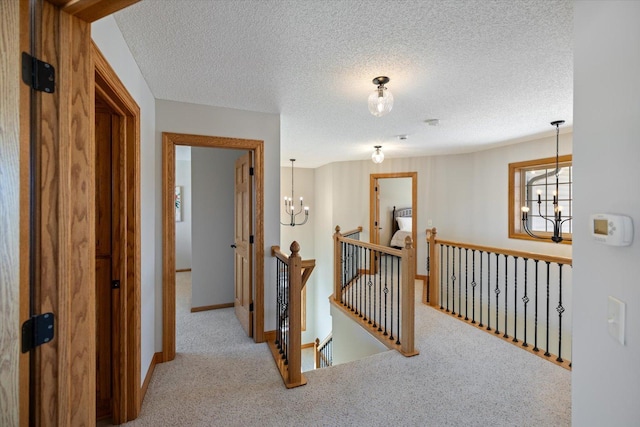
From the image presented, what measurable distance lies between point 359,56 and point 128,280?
2.14 m

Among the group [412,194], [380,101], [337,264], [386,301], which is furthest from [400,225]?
[380,101]

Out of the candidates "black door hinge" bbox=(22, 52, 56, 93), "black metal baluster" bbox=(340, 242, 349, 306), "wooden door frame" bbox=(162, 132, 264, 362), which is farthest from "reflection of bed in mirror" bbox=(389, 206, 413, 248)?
"black door hinge" bbox=(22, 52, 56, 93)

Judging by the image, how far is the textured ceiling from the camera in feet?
4.65

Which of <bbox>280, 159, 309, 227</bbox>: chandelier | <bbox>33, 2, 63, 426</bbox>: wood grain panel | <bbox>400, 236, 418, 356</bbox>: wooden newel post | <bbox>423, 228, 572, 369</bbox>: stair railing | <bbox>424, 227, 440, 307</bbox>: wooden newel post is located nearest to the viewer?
<bbox>33, 2, 63, 426</bbox>: wood grain panel

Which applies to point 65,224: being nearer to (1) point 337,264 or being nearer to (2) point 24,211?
(2) point 24,211

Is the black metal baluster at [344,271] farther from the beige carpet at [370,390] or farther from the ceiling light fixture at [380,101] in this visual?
the ceiling light fixture at [380,101]

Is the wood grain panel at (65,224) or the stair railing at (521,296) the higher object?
the wood grain panel at (65,224)

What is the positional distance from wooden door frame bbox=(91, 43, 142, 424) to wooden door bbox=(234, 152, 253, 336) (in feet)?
3.83

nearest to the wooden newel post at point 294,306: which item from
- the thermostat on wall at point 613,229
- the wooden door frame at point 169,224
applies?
the wooden door frame at point 169,224

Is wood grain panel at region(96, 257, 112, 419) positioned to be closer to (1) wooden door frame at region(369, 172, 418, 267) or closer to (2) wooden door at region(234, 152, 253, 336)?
(2) wooden door at region(234, 152, 253, 336)

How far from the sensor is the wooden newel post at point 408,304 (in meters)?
2.71

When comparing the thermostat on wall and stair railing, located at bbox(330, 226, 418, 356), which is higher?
the thermostat on wall

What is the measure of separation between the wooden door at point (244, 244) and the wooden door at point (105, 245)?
129cm

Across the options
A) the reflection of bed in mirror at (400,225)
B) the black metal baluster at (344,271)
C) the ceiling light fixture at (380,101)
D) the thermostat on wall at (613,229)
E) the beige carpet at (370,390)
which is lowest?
the beige carpet at (370,390)
